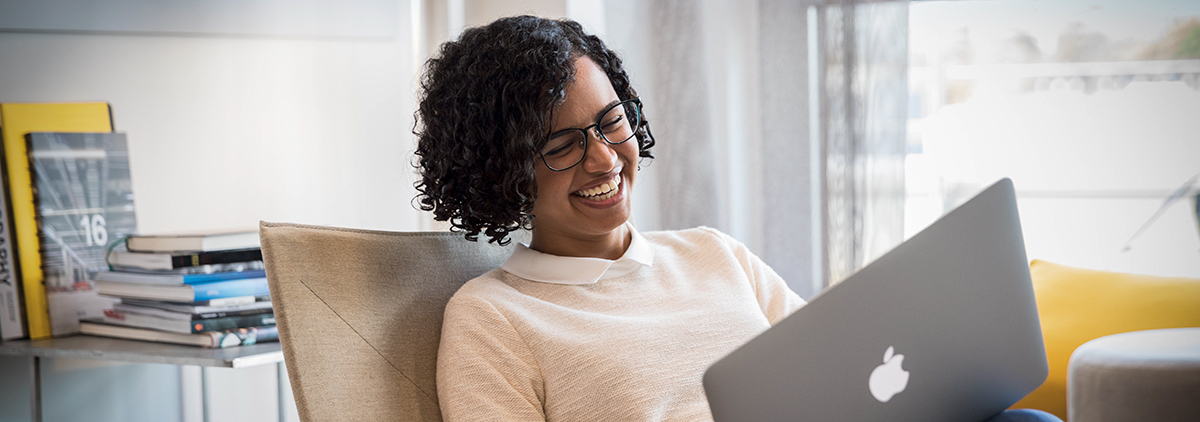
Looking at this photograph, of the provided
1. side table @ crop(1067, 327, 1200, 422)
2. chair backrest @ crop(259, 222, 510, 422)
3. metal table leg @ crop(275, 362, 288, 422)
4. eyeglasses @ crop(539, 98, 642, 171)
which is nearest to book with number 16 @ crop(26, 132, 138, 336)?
metal table leg @ crop(275, 362, 288, 422)

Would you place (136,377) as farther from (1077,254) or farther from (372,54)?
(1077,254)

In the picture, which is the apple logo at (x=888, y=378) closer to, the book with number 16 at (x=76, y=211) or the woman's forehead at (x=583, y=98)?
the woman's forehead at (x=583, y=98)

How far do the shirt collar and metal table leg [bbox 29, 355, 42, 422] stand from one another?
3.20ft

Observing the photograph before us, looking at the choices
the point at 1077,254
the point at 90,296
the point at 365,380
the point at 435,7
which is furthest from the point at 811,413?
the point at 435,7

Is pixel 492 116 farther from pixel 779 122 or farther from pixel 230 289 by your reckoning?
pixel 779 122

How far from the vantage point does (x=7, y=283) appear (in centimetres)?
148

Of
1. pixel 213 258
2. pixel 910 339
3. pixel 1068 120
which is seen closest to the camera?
pixel 910 339

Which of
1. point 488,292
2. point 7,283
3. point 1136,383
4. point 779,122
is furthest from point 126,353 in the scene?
point 779,122

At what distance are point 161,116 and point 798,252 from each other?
1546mm

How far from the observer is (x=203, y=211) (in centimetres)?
178

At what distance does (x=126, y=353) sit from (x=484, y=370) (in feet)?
2.80

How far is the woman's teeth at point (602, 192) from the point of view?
3.49 ft

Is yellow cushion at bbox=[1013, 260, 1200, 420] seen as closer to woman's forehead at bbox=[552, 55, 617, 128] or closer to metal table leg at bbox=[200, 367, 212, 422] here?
woman's forehead at bbox=[552, 55, 617, 128]

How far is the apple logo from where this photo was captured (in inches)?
27.3
